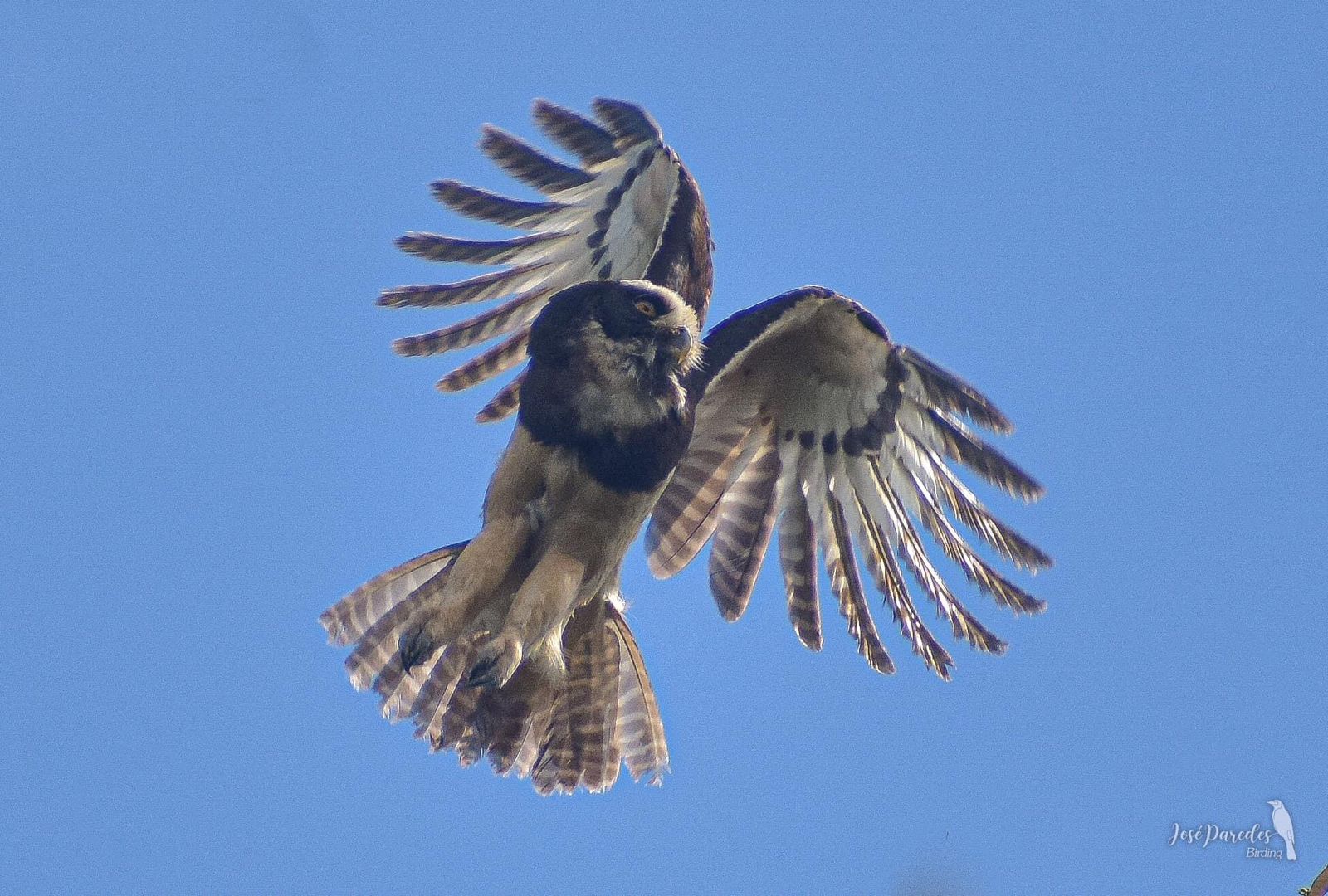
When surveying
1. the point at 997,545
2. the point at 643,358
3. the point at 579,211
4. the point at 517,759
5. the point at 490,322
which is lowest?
the point at 517,759

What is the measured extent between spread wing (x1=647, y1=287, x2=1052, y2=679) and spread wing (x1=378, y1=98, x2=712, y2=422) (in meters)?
0.59

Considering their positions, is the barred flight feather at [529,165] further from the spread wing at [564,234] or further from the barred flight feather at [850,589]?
the barred flight feather at [850,589]

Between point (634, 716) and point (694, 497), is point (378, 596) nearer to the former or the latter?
point (634, 716)

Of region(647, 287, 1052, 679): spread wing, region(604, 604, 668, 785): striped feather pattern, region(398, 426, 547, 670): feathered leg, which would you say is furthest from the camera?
region(604, 604, 668, 785): striped feather pattern

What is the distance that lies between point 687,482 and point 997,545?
1556 mm

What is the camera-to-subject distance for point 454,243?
6.69 meters

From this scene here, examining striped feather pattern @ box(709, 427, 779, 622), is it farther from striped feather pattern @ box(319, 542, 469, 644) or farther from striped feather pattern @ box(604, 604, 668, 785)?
striped feather pattern @ box(319, 542, 469, 644)

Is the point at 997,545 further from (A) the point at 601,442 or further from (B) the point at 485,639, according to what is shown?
(B) the point at 485,639

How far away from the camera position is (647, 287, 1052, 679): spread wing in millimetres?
6203

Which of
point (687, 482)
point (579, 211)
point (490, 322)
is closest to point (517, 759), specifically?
point (687, 482)

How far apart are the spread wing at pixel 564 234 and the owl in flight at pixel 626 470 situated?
0.04 ft

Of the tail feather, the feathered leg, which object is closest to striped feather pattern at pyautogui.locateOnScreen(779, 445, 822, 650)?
the tail feather

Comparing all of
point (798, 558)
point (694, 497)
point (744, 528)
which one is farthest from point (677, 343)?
point (798, 558)

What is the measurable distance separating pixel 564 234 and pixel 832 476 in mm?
1871
